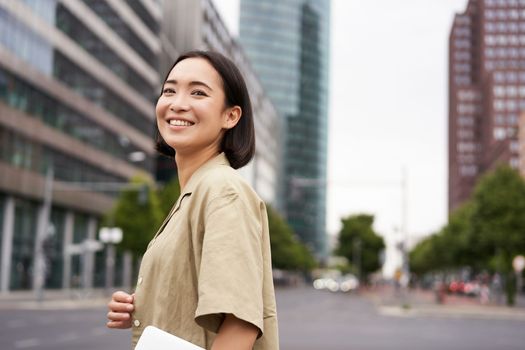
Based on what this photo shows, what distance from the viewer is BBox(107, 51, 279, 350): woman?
6.16ft

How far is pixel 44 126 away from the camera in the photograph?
4628 centimetres

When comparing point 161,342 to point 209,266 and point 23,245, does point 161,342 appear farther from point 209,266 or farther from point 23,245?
point 23,245

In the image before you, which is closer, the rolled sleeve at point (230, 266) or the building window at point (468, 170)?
the rolled sleeve at point (230, 266)

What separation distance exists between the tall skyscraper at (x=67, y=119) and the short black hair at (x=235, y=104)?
33702mm

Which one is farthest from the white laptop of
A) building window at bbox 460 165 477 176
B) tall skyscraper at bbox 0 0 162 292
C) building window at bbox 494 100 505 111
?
building window at bbox 460 165 477 176

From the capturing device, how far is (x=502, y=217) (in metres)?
45.8

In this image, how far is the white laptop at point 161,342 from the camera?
72.1 inches

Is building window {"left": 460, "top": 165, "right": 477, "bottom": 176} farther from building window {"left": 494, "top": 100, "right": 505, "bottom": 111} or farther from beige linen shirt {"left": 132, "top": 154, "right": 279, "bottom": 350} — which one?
beige linen shirt {"left": 132, "top": 154, "right": 279, "bottom": 350}

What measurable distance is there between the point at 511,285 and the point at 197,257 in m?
45.1

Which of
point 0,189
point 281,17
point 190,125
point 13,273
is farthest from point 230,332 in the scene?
point 281,17

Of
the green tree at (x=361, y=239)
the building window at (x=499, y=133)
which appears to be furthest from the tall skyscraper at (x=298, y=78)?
the green tree at (x=361, y=239)

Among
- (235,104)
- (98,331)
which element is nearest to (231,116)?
(235,104)

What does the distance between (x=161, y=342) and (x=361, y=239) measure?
352 feet

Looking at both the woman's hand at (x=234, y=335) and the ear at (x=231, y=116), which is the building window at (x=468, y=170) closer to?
the ear at (x=231, y=116)
